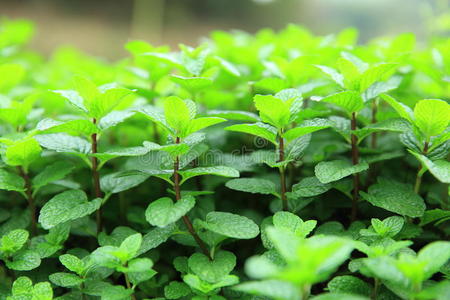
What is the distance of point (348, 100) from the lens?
90 cm

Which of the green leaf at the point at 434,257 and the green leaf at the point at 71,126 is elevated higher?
the green leaf at the point at 71,126

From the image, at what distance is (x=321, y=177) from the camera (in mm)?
874

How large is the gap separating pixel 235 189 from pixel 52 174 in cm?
45

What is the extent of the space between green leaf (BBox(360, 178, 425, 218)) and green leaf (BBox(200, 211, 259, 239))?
0.29 m

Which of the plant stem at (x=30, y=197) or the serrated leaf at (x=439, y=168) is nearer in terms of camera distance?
the serrated leaf at (x=439, y=168)

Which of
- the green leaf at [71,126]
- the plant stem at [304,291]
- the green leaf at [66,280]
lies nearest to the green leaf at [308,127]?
the plant stem at [304,291]

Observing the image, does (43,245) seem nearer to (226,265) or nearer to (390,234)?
(226,265)

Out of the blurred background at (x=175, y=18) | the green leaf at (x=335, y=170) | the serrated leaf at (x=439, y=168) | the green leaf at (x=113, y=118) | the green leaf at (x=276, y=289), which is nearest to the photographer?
the green leaf at (x=276, y=289)

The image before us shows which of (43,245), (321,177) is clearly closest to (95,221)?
(43,245)

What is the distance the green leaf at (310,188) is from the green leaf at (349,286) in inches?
7.7

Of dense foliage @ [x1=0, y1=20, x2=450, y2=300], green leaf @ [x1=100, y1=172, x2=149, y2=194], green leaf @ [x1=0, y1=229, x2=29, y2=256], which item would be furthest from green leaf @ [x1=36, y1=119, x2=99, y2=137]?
green leaf @ [x1=0, y1=229, x2=29, y2=256]

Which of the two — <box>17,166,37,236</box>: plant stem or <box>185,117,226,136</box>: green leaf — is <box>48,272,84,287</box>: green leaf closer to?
<box>17,166,37,236</box>: plant stem

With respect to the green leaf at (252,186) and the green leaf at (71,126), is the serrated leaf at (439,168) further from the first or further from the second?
the green leaf at (71,126)

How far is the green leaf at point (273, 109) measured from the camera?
86 cm
